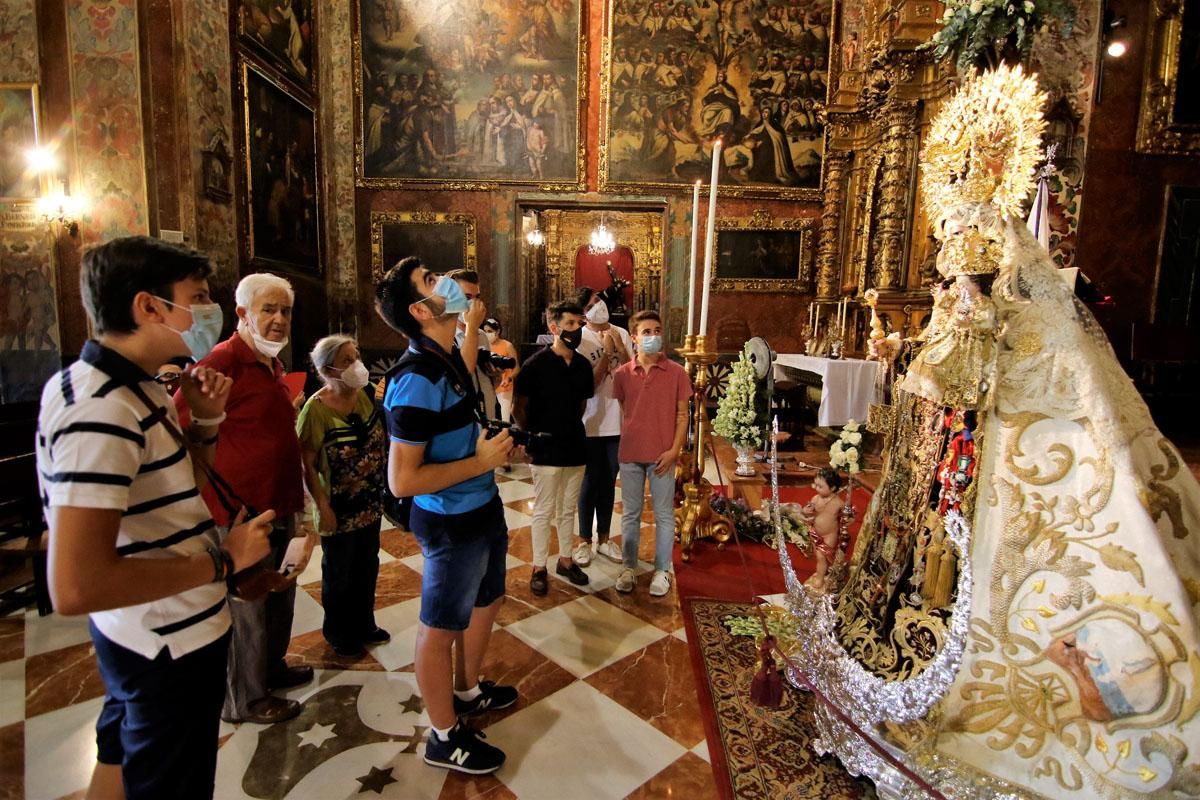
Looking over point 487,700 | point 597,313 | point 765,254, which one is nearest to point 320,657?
point 487,700

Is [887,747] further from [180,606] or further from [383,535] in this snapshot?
[383,535]

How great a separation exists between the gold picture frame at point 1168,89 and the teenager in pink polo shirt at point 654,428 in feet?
27.4

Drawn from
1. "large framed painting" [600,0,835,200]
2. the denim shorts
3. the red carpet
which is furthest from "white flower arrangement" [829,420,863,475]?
"large framed painting" [600,0,835,200]

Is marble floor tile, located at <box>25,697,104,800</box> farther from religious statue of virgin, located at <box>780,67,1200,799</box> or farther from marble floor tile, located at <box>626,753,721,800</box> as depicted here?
religious statue of virgin, located at <box>780,67,1200,799</box>

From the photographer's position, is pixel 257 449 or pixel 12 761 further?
pixel 257 449

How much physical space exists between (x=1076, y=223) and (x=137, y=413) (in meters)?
9.95

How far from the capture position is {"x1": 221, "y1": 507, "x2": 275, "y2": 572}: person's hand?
1.32m

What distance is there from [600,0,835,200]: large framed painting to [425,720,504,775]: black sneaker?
33.1ft

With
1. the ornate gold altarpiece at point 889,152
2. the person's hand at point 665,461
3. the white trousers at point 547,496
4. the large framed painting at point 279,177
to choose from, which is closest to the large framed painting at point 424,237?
the large framed painting at point 279,177

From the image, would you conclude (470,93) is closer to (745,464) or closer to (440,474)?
(745,464)

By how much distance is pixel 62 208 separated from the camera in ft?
19.6

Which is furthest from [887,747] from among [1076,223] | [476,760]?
[1076,223]

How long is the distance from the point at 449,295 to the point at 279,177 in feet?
27.6

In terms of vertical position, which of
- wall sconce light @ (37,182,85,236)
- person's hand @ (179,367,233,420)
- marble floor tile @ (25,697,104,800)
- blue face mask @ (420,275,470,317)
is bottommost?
marble floor tile @ (25,697,104,800)
